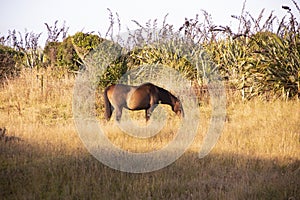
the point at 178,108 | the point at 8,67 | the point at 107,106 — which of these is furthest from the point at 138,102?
the point at 8,67

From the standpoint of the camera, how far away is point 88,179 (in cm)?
480

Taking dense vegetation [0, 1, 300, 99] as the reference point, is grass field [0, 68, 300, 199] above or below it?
below

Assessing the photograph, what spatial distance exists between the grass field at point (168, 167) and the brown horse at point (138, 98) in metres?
1.21

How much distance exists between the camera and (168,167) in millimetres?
5469

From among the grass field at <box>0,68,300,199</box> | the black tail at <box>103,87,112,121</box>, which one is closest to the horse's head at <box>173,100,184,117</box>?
the grass field at <box>0,68,300,199</box>

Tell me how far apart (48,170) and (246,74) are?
7960mm

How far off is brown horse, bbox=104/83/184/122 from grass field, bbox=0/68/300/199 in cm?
121

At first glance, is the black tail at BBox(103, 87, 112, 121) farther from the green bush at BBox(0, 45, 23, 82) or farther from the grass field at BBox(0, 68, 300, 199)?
the green bush at BBox(0, 45, 23, 82)

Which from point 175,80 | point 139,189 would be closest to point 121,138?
point 139,189

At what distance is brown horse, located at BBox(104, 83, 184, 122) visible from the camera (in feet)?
29.9

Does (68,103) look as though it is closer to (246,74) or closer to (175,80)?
(175,80)

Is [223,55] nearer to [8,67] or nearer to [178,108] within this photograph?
[178,108]

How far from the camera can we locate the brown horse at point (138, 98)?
9.12m

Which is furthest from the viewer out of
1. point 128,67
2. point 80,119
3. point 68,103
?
point 128,67
